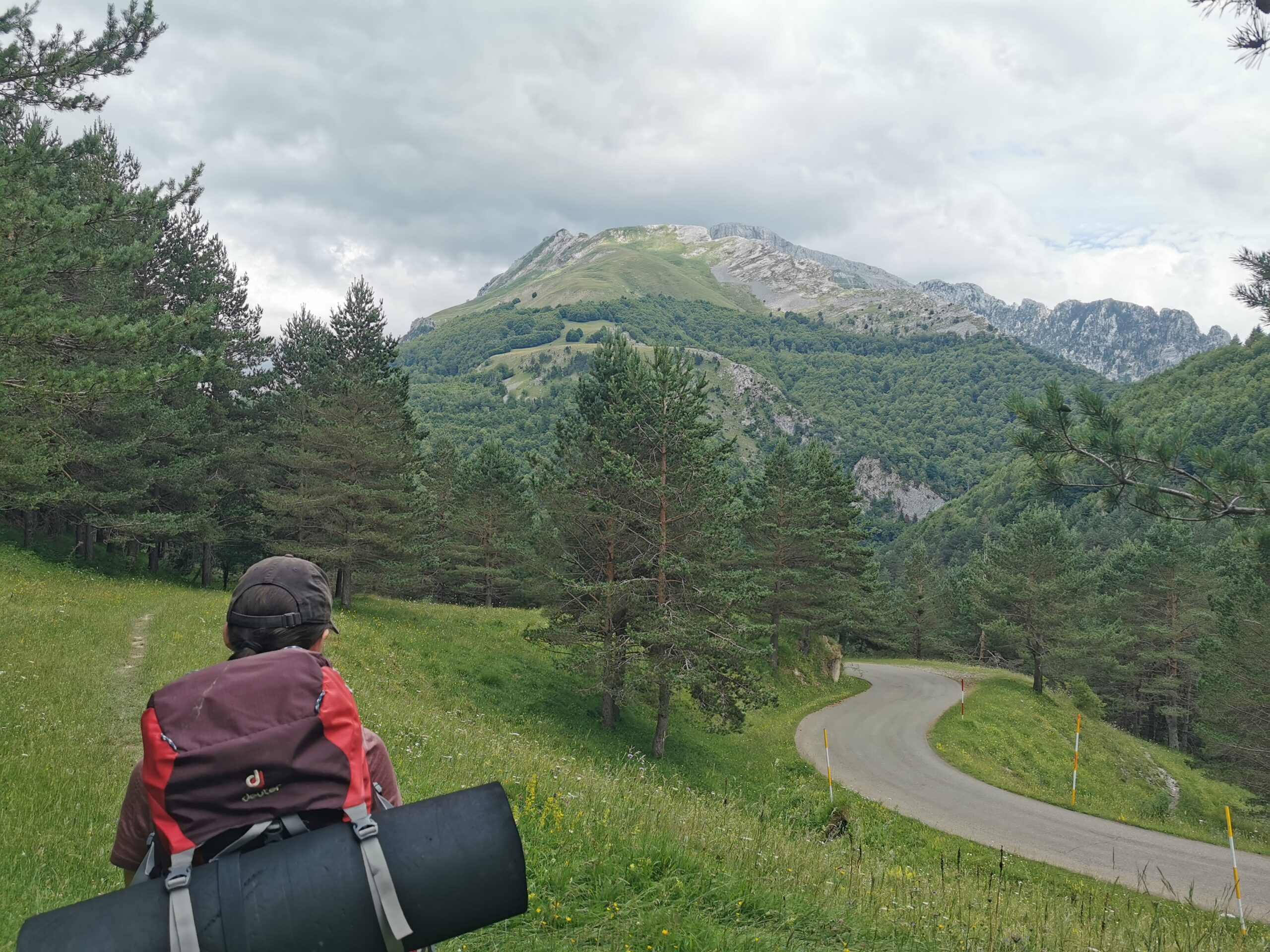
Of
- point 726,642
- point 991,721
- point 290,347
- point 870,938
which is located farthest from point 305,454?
point 991,721

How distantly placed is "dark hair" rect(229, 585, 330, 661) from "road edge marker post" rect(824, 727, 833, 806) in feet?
46.5

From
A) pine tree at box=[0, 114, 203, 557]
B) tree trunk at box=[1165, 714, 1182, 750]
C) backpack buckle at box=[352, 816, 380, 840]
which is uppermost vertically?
pine tree at box=[0, 114, 203, 557]

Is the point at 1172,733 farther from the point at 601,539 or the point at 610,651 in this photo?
the point at 601,539

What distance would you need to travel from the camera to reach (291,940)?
1914mm

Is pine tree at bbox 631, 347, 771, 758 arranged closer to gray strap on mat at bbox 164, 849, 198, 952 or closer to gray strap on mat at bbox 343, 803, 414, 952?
gray strap on mat at bbox 343, 803, 414, 952

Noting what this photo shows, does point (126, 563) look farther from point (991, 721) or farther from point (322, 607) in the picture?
point (991, 721)

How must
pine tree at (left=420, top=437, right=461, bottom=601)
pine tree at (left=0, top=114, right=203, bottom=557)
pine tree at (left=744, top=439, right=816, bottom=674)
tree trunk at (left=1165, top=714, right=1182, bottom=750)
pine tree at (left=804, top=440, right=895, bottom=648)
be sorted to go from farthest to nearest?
tree trunk at (left=1165, top=714, right=1182, bottom=750) < pine tree at (left=804, top=440, right=895, bottom=648) < pine tree at (left=420, top=437, right=461, bottom=601) < pine tree at (left=744, top=439, right=816, bottom=674) < pine tree at (left=0, top=114, right=203, bottom=557)

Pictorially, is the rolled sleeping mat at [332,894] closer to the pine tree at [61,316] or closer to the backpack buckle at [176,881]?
the backpack buckle at [176,881]

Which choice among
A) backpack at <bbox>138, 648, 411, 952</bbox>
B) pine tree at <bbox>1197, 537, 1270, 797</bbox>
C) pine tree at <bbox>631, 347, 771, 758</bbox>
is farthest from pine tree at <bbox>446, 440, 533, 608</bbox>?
backpack at <bbox>138, 648, 411, 952</bbox>

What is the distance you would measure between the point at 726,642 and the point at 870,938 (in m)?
14.8

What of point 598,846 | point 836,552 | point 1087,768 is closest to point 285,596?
point 598,846

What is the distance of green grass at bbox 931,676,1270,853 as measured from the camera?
23344 millimetres

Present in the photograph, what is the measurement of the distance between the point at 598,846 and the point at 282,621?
14.2 feet

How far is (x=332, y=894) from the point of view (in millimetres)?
1956
